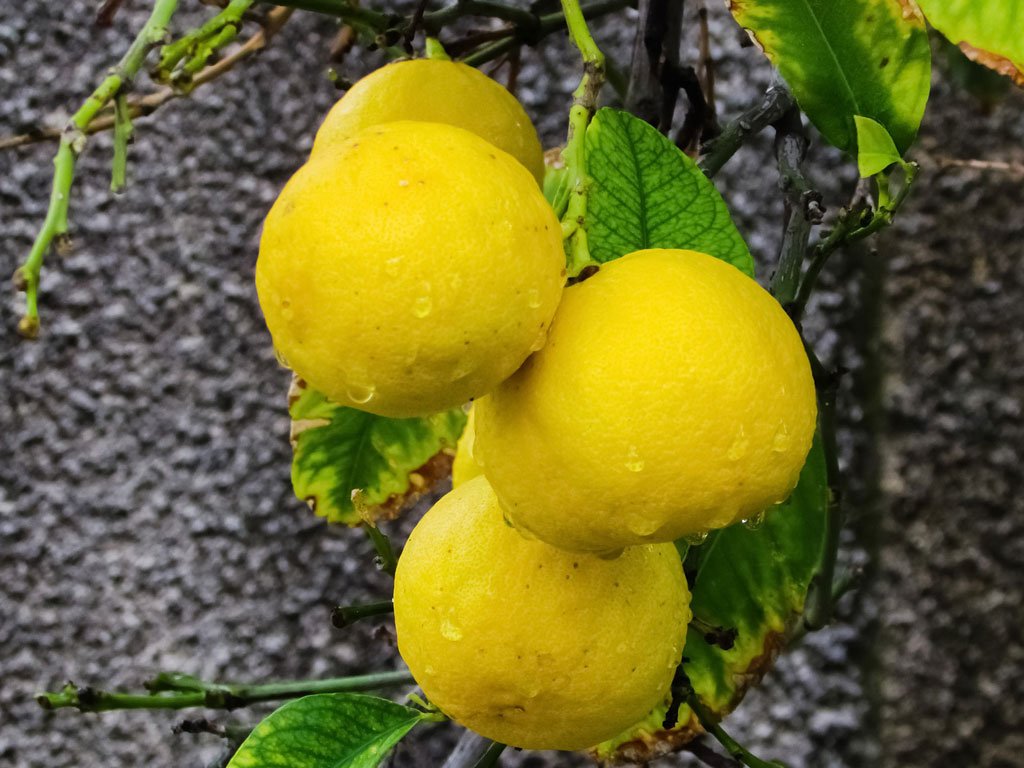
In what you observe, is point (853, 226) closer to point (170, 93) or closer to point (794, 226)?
point (794, 226)

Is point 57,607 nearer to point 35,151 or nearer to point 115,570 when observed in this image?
point 115,570

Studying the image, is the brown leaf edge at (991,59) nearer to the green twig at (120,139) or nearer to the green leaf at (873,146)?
the green leaf at (873,146)

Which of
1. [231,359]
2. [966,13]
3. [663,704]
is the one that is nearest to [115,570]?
[231,359]

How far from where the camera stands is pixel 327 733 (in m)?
0.44

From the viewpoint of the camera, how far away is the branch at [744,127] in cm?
46

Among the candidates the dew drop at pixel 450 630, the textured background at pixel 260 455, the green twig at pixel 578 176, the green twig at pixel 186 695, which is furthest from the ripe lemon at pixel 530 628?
the textured background at pixel 260 455

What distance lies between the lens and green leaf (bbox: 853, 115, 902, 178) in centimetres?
36

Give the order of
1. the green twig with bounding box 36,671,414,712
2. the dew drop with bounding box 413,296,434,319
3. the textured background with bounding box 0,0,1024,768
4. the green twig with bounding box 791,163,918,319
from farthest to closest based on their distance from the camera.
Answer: the textured background with bounding box 0,0,1024,768 < the green twig with bounding box 36,671,414,712 < the green twig with bounding box 791,163,918,319 < the dew drop with bounding box 413,296,434,319

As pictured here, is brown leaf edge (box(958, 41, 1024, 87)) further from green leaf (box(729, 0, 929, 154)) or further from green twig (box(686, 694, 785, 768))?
green twig (box(686, 694, 785, 768))

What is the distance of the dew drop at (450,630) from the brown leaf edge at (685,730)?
8.0 inches

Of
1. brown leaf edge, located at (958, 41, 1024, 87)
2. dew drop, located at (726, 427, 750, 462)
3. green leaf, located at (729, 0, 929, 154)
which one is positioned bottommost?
dew drop, located at (726, 427, 750, 462)

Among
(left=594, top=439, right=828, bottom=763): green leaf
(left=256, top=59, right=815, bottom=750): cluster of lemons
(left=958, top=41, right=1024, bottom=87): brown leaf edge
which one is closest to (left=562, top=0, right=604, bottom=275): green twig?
(left=256, top=59, right=815, bottom=750): cluster of lemons

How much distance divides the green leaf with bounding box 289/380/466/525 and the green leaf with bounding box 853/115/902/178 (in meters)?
0.29

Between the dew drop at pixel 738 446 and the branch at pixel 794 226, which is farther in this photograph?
the branch at pixel 794 226
